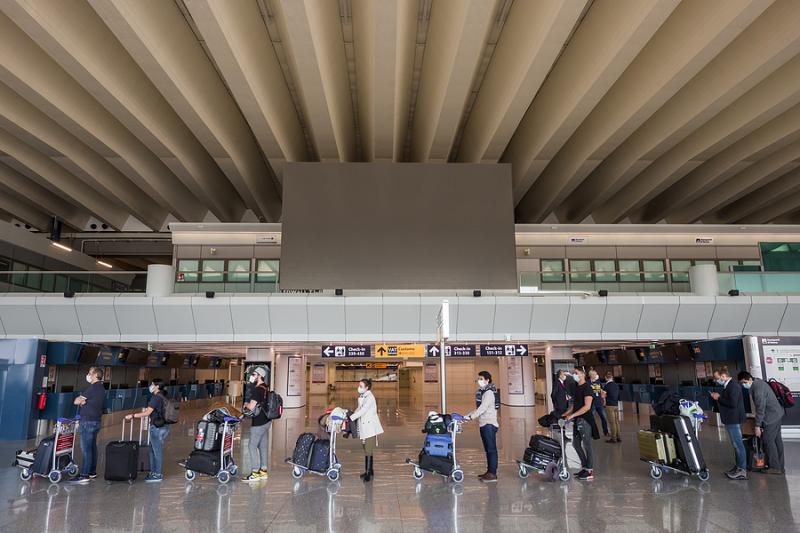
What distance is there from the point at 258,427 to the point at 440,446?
2875 millimetres

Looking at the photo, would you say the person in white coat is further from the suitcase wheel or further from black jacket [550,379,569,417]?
the suitcase wheel

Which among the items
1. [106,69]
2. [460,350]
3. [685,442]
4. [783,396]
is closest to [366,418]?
[685,442]

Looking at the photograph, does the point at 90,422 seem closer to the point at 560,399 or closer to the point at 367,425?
the point at 367,425

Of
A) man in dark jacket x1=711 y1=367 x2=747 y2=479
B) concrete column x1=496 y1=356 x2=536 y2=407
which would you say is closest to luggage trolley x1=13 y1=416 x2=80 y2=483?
man in dark jacket x1=711 y1=367 x2=747 y2=479

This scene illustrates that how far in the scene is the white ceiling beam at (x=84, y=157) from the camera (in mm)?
13867

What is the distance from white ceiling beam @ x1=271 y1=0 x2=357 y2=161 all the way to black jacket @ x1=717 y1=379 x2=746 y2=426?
1001cm

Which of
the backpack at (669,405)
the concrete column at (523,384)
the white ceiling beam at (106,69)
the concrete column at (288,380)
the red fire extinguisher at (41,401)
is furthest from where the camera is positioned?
the concrete column at (288,380)

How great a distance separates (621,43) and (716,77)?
12.2ft

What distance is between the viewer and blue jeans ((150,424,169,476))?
26.8ft

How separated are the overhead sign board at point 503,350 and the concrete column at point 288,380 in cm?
1063

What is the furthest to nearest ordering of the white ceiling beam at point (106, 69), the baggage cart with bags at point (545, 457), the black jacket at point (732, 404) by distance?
the white ceiling beam at point (106, 69), the black jacket at point (732, 404), the baggage cart with bags at point (545, 457)

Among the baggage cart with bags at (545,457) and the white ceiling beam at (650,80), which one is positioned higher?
the white ceiling beam at (650,80)

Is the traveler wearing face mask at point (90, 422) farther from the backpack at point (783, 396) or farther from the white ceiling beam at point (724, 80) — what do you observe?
the white ceiling beam at point (724, 80)

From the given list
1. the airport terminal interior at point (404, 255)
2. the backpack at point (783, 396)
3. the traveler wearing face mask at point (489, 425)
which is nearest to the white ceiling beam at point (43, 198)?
the airport terminal interior at point (404, 255)
